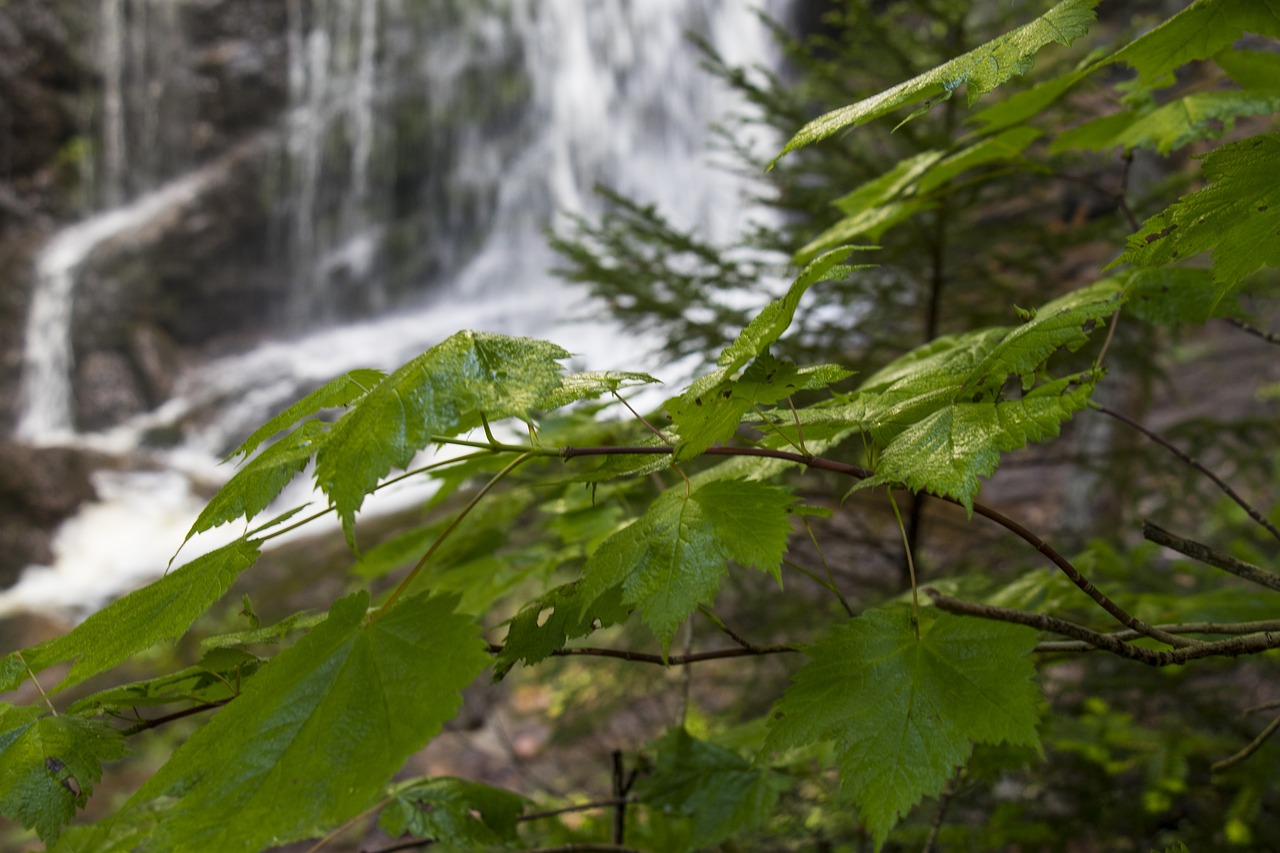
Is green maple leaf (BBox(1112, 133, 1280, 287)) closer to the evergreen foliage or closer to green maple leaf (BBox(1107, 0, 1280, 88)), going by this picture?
the evergreen foliage

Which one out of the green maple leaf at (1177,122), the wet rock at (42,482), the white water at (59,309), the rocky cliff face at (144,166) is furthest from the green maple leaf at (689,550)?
the rocky cliff face at (144,166)

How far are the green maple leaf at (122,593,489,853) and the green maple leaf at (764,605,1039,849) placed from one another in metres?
0.33

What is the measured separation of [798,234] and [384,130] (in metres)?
15.4

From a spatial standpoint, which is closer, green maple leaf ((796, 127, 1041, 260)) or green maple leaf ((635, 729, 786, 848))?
green maple leaf ((635, 729, 786, 848))

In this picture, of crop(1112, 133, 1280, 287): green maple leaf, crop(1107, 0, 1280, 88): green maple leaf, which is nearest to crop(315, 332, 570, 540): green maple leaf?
crop(1112, 133, 1280, 287): green maple leaf

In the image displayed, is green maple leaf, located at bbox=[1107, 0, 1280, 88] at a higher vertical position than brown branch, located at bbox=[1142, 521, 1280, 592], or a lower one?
higher

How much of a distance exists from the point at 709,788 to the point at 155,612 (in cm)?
82

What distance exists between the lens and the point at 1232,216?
2.53 feet

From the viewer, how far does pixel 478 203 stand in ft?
53.2

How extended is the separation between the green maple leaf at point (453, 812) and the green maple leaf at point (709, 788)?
8.1 inches

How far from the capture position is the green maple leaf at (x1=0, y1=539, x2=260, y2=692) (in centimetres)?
76

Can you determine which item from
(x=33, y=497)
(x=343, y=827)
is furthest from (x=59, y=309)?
(x=343, y=827)

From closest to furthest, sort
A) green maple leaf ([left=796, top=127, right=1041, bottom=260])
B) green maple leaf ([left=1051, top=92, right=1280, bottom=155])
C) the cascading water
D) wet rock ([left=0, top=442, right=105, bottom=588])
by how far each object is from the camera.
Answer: green maple leaf ([left=1051, top=92, right=1280, bottom=155]) < green maple leaf ([left=796, top=127, right=1041, bottom=260]) < wet rock ([left=0, top=442, right=105, bottom=588]) < the cascading water

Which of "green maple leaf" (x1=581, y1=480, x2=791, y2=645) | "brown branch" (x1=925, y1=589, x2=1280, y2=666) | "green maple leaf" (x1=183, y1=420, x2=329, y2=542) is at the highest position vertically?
"green maple leaf" (x1=183, y1=420, x2=329, y2=542)
